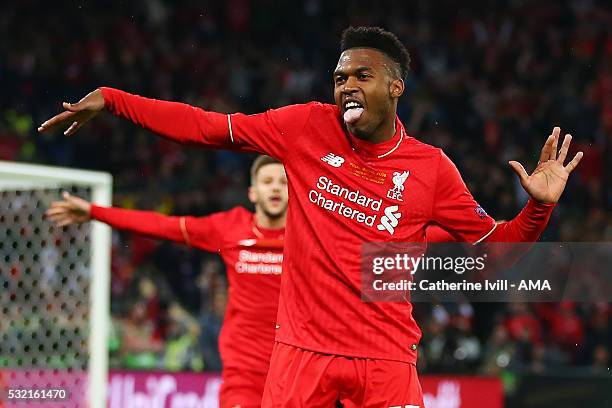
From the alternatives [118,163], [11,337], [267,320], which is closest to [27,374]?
[11,337]

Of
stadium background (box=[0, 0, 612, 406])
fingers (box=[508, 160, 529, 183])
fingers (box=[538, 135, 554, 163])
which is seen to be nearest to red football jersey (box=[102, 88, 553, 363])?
fingers (box=[508, 160, 529, 183])

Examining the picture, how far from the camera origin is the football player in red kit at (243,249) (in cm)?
592

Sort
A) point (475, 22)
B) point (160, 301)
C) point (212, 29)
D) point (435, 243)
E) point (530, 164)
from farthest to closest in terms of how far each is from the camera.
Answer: point (212, 29) < point (475, 22) < point (530, 164) < point (160, 301) < point (435, 243)

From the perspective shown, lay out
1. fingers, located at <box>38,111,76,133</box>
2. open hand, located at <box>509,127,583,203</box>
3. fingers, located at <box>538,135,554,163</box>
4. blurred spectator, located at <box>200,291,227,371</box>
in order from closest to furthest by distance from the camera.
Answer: fingers, located at <box>38,111,76,133</box> → open hand, located at <box>509,127,583,203</box> → fingers, located at <box>538,135,554,163</box> → blurred spectator, located at <box>200,291,227,371</box>

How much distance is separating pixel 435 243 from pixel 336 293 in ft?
3.75

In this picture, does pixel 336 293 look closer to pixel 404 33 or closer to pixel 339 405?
pixel 339 405

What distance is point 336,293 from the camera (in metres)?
4.14

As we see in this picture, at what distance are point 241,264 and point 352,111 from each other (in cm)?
219

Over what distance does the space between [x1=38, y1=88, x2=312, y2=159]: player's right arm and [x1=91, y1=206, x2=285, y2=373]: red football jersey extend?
72.9 inches

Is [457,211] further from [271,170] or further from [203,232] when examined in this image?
[203,232]

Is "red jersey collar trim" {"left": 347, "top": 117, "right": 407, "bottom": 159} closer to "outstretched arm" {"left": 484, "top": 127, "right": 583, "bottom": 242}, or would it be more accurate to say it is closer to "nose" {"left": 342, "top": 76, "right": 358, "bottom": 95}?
"nose" {"left": 342, "top": 76, "right": 358, "bottom": 95}

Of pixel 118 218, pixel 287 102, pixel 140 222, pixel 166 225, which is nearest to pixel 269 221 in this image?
pixel 166 225

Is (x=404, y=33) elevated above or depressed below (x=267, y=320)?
above

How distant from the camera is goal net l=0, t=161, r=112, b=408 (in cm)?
598
